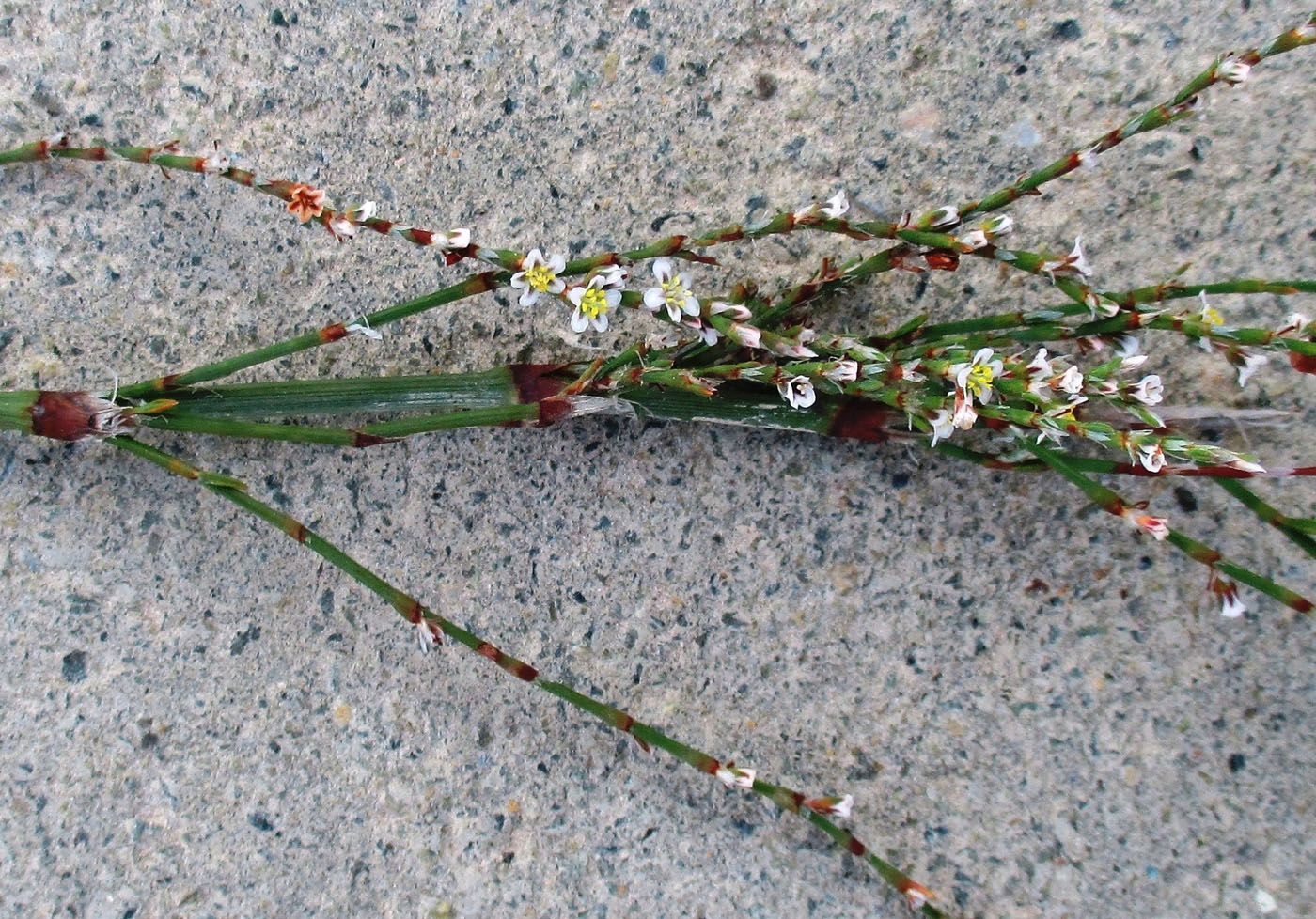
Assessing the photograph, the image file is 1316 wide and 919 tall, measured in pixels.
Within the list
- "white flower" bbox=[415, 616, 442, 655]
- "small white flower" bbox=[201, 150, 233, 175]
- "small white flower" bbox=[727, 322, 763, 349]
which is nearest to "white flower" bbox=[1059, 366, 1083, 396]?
"small white flower" bbox=[727, 322, 763, 349]

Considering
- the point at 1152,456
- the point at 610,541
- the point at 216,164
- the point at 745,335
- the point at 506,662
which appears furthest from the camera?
the point at 610,541

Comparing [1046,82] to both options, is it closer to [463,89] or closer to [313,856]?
[463,89]

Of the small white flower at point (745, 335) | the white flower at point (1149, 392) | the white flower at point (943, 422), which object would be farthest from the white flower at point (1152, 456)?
the small white flower at point (745, 335)

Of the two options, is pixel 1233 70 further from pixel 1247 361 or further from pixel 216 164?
pixel 216 164

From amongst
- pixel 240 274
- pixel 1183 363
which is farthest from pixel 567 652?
pixel 1183 363

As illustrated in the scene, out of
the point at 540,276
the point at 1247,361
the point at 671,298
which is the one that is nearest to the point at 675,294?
the point at 671,298

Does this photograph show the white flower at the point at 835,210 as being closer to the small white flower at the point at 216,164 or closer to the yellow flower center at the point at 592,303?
the yellow flower center at the point at 592,303
